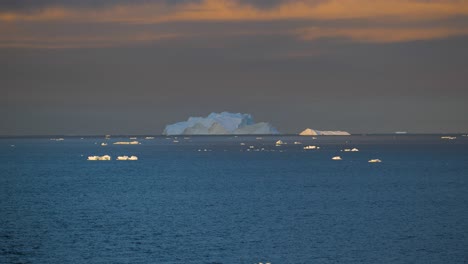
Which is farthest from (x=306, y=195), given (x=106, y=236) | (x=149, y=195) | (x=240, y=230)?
(x=106, y=236)

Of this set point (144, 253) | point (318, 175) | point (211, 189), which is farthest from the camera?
point (318, 175)

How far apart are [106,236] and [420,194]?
117ft

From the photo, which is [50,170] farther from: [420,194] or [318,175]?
[420,194]

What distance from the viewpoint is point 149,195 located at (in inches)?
2726

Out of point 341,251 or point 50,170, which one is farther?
point 50,170

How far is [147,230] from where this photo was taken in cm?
4650

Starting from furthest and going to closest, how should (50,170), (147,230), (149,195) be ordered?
(50,170)
(149,195)
(147,230)

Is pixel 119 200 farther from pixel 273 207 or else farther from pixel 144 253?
pixel 144 253

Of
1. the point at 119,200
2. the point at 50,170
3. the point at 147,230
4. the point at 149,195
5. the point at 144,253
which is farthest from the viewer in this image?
the point at 50,170

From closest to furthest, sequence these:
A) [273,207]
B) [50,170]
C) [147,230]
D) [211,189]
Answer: [147,230] < [273,207] < [211,189] < [50,170]

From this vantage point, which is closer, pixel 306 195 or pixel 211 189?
pixel 306 195

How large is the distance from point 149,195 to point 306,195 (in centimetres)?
1534

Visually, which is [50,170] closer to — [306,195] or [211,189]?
[211,189]

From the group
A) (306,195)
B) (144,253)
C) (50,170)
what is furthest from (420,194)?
(50,170)
